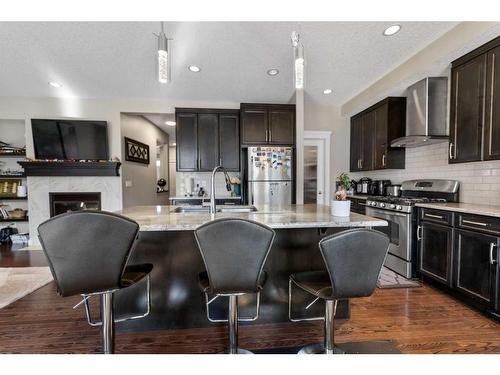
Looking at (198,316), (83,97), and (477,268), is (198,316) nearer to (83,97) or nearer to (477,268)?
(477,268)

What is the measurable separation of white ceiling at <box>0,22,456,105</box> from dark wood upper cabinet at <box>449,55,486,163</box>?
0.53 m

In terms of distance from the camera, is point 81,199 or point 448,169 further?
point 81,199

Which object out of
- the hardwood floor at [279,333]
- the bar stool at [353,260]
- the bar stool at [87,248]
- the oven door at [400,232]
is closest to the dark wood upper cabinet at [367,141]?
the oven door at [400,232]

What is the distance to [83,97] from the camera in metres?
4.33

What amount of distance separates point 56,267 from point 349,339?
1967 mm

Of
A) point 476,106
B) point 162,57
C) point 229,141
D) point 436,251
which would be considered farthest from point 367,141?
point 162,57

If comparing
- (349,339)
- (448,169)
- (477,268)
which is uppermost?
(448,169)

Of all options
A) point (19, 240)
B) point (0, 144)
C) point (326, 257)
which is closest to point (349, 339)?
point (326, 257)

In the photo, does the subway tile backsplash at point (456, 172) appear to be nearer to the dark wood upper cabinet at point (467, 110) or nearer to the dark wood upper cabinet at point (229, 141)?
the dark wood upper cabinet at point (467, 110)

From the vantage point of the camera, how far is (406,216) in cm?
289

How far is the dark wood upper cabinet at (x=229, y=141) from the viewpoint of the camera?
14.6ft

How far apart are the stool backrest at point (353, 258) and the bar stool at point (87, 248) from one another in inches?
39.9

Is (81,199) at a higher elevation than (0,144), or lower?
lower
